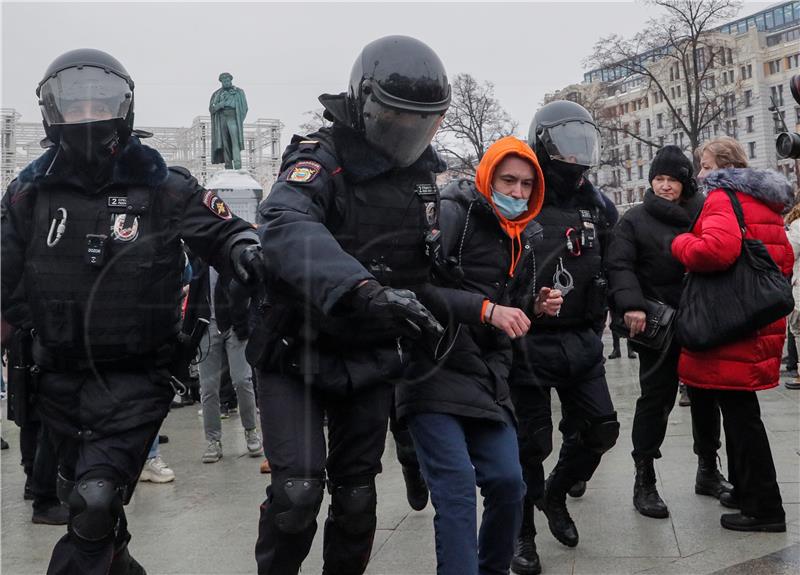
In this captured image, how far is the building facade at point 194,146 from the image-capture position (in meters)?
44.4

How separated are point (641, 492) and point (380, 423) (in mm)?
2103

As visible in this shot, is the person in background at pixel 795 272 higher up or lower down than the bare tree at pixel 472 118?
lower down

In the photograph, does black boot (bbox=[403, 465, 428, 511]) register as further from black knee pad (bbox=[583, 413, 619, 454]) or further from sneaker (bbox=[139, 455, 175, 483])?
sneaker (bbox=[139, 455, 175, 483])

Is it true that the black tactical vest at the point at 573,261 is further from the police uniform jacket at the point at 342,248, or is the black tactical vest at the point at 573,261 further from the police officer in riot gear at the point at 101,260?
the police officer in riot gear at the point at 101,260

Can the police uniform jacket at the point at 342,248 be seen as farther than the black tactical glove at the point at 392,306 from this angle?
Yes

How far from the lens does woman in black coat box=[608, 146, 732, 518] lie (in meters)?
4.71

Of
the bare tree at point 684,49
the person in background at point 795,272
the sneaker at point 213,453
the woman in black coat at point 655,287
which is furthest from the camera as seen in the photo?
the bare tree at point 684,49

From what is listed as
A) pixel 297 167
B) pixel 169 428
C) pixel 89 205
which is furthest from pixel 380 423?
pixel 169 428

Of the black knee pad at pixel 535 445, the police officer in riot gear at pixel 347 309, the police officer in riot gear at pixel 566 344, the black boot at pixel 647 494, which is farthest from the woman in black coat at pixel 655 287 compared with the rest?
the police officer in riot gear at pixel 347 309

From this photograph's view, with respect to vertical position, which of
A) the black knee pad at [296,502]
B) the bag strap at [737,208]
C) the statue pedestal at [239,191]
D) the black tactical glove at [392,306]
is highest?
the statue pedestal at [239,191]

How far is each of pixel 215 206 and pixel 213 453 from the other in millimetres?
3712

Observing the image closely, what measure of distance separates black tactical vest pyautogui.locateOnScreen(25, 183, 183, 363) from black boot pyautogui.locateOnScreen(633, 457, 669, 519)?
2.79 m

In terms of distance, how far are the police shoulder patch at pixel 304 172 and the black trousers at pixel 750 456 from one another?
265cm

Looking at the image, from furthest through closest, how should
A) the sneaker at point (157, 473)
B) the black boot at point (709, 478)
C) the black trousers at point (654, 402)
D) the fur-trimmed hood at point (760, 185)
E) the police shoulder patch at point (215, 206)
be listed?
the sneaker at point (157, 473) → the black boot at point (709, 478) → the black trousers at point (654, 402) → the fur-trimmed hood at point (760, 185) → the police shoulder patch at point (215, 206)
